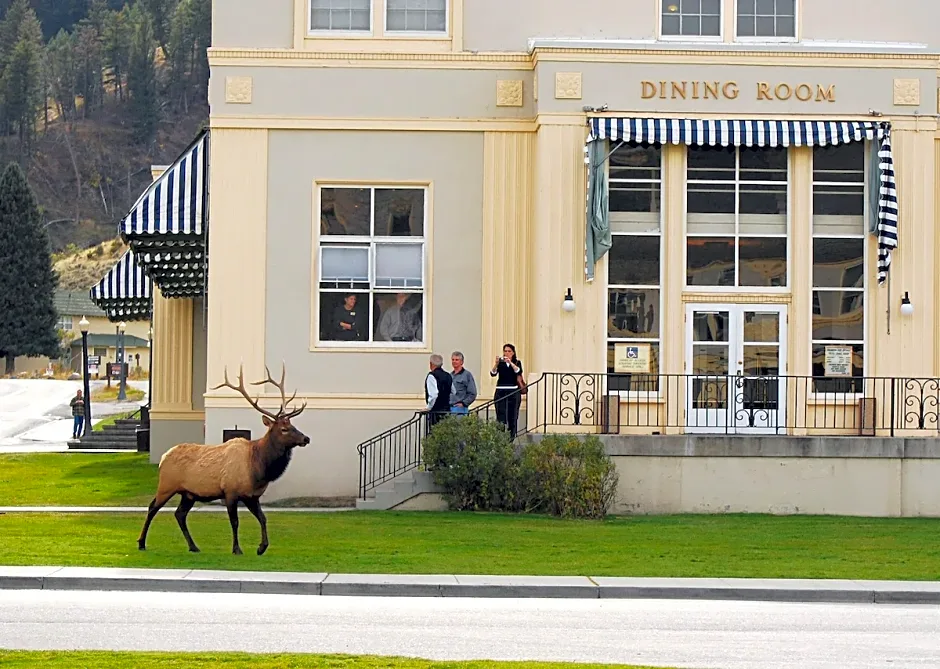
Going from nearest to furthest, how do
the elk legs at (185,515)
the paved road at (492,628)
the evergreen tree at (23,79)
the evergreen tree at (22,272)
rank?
1. the paved road at (492,628)
2. the elk legs at (185,515)
3. the evergreen tree at (22,272)
4. the evergreen tree at (23,79)

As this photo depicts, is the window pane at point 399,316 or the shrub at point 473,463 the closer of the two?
the shrub at point 473,463

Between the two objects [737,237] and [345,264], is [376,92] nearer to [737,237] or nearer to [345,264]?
[345,264]

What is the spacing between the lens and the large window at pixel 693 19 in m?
23.6

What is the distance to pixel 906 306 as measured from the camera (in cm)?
2228

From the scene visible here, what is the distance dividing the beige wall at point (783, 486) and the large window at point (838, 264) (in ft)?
5.42

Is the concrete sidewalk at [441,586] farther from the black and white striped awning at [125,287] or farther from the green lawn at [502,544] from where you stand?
the black and white striped awning at [125,287]

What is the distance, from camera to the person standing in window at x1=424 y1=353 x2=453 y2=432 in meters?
21.5

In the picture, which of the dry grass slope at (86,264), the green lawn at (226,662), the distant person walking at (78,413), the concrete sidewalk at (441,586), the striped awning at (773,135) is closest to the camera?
the green lawn at (226,662)

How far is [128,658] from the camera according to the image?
9.98 metres

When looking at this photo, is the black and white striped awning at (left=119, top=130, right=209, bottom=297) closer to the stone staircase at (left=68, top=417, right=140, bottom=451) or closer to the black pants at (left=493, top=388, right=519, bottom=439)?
the black pants at (left=493, top=388, right=519, bottom=439)

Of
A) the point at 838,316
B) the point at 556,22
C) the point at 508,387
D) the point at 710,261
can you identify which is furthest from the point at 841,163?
the point at 508,387

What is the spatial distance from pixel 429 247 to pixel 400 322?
128 centimetres

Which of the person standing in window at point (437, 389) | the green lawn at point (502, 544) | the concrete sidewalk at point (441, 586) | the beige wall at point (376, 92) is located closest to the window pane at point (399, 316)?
the person standing in window at point (437, 389)

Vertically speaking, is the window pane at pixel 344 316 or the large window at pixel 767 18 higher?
the large window at pixel 767 18
